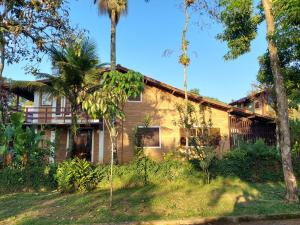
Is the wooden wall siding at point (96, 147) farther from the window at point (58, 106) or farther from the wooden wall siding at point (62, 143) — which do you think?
the window at point (58, 106)

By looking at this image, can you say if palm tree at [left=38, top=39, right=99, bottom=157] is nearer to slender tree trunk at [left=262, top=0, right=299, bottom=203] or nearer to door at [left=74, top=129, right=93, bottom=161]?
door at [left=74, top=129, right=93, bottom=161]

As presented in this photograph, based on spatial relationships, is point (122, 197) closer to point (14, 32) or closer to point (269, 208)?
point (269, 208)

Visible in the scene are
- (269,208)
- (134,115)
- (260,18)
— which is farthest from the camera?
(134,115)

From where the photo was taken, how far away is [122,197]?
1136 centimetres

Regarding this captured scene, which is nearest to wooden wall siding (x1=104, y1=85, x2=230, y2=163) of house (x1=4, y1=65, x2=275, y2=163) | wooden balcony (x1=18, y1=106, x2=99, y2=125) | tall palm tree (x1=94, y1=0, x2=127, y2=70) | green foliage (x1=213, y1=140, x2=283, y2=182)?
house (x1=4, y1=65, x2=275, y2=163)

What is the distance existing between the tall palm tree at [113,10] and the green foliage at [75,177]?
7.22m

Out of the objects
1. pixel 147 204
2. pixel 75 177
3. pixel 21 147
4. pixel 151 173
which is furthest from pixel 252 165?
pixel 21 147

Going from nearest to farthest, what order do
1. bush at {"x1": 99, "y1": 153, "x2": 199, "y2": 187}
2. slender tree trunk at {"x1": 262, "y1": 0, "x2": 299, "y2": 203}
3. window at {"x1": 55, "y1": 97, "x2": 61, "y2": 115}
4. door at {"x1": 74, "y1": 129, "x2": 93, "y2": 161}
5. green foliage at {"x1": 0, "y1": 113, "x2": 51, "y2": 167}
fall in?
slender tree trunk at {"x1": 262, "y1": 0, "x2": 299, "y2": 203}
bush at {"x1": 99, "y1": 153, "x2": 199, "y2": 187}
green foliage at {"x1": 0, "y1": 113, "x2": 51, "y2": 167}
window at {"x1": 55, "y1": 97, "x2": 61, "y2": 115}
door at {"x1": 74, "y1": 129, "x2": 93, "y2": 161}

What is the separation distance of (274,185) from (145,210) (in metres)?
6.90

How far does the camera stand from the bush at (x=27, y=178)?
43.2ft

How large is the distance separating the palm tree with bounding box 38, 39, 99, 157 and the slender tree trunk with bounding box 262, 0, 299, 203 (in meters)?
8.86

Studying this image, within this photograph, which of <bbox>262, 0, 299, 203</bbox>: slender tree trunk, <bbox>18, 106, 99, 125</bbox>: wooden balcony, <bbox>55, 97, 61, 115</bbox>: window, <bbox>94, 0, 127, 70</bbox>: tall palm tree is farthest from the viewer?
<bbox>55, 97, 61, 115</bbox>: window

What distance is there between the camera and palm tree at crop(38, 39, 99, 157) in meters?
15.9

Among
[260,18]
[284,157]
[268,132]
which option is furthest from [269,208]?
[268,132]
